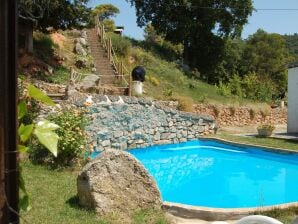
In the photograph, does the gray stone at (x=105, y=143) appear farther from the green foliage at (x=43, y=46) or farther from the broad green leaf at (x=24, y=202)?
the broad green leaf at (x=24, y=202)

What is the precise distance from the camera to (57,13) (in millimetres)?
17109

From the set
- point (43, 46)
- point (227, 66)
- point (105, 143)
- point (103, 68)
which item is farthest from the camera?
point (227, 66)

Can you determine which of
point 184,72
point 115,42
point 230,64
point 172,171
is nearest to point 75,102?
point 172,171

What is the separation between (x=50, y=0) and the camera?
1630cm

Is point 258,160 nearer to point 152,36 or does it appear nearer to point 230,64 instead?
point 230,64

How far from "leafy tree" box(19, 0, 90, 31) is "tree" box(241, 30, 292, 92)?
26.1 m

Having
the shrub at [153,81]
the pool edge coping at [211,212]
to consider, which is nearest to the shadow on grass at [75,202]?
the pool edge coping at [211,212]

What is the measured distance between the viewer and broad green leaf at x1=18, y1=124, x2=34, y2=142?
102 cm

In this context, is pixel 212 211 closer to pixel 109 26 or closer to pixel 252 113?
pixel 252 113

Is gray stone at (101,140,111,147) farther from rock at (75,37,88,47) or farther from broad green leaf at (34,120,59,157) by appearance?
broad green leaf at (34,120,59,157)

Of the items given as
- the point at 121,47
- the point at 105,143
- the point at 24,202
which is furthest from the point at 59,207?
the point at 121,47

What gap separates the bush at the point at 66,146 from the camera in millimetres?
8633

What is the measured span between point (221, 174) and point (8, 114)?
36.2 feet

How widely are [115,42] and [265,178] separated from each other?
17136mm
